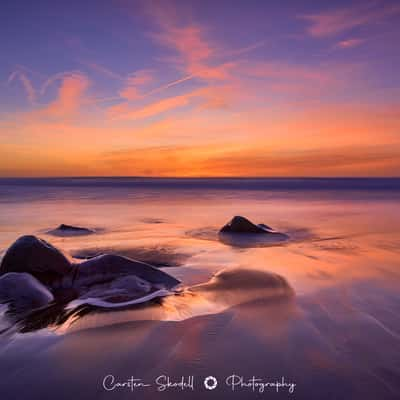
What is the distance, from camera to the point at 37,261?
14.6 ft

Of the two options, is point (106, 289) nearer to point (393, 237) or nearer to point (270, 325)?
point (270, 325)

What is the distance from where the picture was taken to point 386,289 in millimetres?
4117

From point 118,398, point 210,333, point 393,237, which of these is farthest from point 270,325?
point 393,237

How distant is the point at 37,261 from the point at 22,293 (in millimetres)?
806

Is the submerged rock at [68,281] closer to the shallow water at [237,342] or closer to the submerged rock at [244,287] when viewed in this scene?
the shallow water at [237,342]

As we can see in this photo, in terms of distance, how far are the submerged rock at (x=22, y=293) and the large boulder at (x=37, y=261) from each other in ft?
1.25

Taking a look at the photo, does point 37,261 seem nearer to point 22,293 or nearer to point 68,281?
point 68,281

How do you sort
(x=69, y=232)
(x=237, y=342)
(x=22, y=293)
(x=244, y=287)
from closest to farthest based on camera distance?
(x=237, y=342)
(x=22, y=293)
(x=244, y=287)
(x=69, y=232)

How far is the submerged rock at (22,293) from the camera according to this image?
3.50 metres

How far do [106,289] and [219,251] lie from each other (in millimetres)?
2959

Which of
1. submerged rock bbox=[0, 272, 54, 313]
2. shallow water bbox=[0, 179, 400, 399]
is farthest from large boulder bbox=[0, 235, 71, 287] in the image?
shallow water bbox=[0, 179, 400, 399]

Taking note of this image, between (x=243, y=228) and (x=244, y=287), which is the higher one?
(x=244, y=287)

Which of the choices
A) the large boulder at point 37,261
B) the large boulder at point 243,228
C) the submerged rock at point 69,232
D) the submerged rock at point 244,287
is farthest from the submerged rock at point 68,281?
the large boulder at point 243,228

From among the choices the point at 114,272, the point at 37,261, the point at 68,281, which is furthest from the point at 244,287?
the point at 37,261
